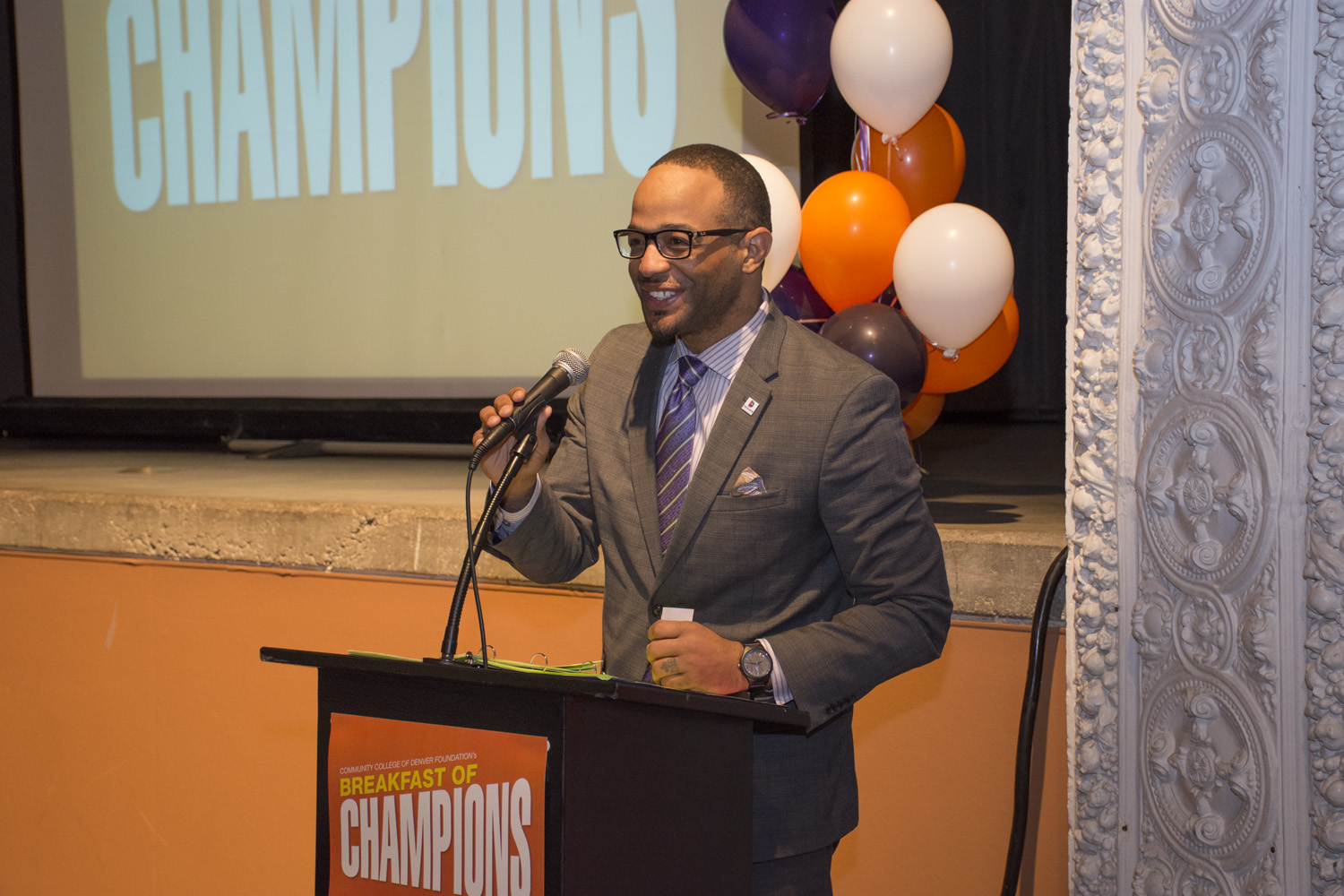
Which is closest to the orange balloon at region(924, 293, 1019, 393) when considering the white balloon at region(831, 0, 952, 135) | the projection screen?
the white balloon at region(831, 0, 952, 135)

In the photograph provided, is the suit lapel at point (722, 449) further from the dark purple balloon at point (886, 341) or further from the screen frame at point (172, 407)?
the screen frame at point (172, 407)

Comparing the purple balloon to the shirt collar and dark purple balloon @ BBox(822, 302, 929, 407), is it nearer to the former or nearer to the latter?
dark purple balloon @ BBox(822, 302, 929, 407)

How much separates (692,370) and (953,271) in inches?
42.8

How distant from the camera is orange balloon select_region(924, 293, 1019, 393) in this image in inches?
108

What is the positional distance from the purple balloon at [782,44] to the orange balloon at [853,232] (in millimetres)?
330

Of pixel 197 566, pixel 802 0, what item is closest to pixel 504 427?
pixel 802 0

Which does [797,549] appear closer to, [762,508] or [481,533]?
[762,508]

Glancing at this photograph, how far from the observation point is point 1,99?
531 cm

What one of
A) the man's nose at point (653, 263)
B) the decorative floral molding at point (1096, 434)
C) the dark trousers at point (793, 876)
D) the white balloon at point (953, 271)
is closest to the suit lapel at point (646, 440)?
the man's nose at point (653, 263)

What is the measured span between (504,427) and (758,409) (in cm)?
35

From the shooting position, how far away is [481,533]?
52.2 inches

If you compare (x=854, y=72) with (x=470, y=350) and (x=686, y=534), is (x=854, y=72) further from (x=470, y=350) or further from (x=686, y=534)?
(x=470, y=350)

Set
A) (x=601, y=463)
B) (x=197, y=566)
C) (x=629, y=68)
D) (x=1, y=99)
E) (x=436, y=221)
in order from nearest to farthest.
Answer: (x=601, y=463), (x=197, y=566), (x=629, y=68), (x=436, y=221), (x=1, y=99)

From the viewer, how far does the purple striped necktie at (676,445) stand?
4.99 feet
